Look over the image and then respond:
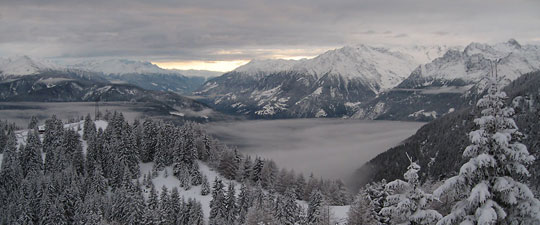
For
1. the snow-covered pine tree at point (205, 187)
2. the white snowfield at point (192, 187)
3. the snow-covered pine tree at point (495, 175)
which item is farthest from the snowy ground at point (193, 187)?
the snow-covered pine tree at point (495, 175)

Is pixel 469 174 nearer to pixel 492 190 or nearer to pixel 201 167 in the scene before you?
pixel 492 190

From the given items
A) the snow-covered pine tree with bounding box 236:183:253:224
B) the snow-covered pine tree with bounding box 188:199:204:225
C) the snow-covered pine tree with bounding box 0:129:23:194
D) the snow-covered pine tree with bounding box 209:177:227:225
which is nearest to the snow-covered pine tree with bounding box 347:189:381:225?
the snow-covered pine tree with bounding box 209:177:227:225

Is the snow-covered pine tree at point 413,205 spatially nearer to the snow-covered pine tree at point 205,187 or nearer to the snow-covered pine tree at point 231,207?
the snow-covered pine tree at point 231,207

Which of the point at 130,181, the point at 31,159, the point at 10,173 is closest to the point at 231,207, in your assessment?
the point at 130,181

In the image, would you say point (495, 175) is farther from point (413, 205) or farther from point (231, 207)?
point (231, 207)

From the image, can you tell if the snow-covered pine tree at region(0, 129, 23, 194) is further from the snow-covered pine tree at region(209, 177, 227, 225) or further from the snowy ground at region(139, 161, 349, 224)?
the snow-covered pine tree at region(209, 177, 227, 225)

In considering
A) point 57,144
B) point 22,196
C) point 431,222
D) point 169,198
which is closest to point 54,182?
point 22,196

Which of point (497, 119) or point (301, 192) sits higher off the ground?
point (497, 119)
